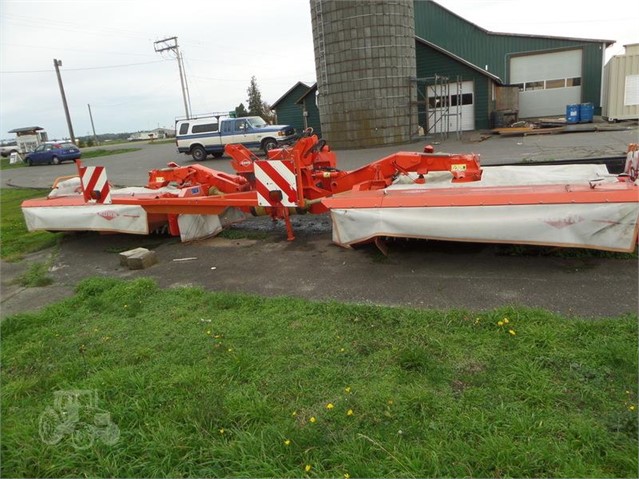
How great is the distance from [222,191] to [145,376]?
383cm

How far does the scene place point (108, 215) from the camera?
20.0 ft

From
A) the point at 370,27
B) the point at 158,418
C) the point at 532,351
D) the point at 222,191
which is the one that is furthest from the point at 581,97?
the point at 158,418

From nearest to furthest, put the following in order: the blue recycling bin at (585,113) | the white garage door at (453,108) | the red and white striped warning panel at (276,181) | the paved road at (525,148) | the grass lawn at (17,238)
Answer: the red and white striped warning panel at (276,181) → the grass lawn at (17,238) → the paved road at (525,148) → the blue recycling bin at (585,113) → the white garage door at (453,108)

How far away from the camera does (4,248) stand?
705cm

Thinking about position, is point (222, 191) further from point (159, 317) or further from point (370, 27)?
point (370, 27)

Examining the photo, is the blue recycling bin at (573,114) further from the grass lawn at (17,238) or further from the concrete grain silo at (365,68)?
the grass lawn at (17,238)

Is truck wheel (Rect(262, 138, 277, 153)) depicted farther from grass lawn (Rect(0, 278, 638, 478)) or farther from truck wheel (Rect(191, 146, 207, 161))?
grass lawn (Rect(0, 278, 638, 478))

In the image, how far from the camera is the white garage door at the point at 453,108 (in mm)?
21984

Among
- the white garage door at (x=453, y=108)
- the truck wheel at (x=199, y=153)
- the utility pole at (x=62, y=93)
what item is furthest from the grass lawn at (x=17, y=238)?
the utility pole at (x=62, y=93)

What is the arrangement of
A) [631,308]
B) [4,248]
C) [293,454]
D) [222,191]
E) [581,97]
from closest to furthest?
[293,454] < [631,308] < [222,191] < [4,248] < [581,97]

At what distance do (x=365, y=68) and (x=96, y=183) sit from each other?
13.5 metres

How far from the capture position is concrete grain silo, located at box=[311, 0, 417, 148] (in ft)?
56.9

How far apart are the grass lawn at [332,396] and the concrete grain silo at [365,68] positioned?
15439 millimetres

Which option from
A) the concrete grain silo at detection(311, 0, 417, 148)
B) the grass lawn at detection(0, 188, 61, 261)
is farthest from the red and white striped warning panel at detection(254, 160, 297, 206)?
the concrete grain silo at detection(311, 0, 417, 148)
